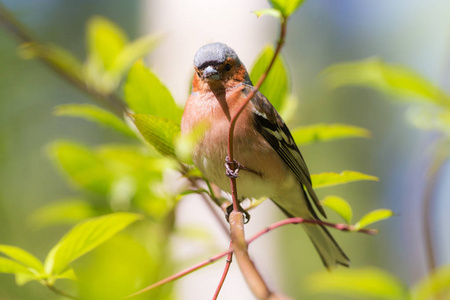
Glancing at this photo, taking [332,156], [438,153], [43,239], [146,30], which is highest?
[146,30]

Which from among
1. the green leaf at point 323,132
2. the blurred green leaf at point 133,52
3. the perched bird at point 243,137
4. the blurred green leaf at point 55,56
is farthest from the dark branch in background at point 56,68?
the green leaf at point 323,132

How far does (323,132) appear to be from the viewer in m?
1.35

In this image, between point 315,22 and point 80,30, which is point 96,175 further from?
point 315,22

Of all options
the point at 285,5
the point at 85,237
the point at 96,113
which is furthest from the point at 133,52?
the point at 285,5

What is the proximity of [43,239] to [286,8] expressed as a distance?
6.27 meters

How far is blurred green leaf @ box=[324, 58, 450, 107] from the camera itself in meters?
1.45

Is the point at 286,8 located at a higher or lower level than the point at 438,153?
higher

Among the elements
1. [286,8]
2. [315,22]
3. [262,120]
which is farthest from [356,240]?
[286,8]

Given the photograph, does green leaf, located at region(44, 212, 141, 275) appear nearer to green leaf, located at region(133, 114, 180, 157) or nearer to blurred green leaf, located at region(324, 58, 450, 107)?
green leaf, located at region(133, 114, 180, 157)

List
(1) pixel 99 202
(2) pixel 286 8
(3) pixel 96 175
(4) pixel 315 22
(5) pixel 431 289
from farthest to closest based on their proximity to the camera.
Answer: (4) pixel 315 22, (1) pixel 99 202, (3) pixel 96 175, (5) pixel 431 289, (2) pixel 286 8

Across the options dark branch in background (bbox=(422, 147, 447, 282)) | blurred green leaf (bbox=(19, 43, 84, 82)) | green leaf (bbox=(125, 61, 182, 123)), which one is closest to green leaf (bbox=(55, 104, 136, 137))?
green leaf (bbox=(125, 61, 182, 123))

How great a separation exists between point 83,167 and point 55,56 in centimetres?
41

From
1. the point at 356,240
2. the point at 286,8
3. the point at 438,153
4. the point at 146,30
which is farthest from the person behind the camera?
the point at 356,240

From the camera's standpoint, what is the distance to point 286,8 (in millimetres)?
876
